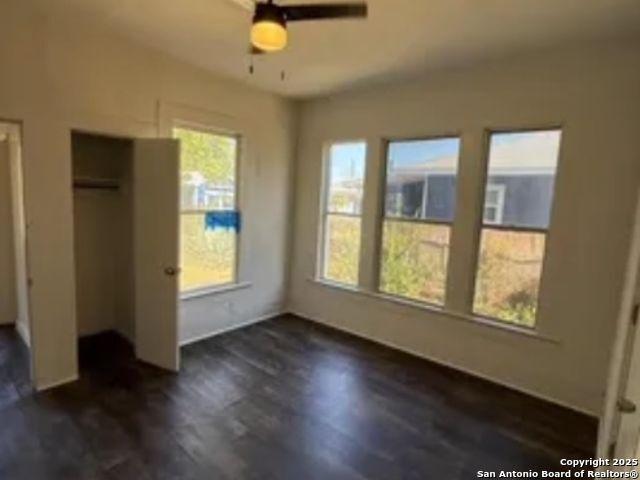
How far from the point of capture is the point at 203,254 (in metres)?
4.29

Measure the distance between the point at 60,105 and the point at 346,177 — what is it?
115 inches

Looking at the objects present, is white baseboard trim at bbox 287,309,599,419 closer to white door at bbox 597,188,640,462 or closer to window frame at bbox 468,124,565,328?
window frame at bbox 468,124,565,328

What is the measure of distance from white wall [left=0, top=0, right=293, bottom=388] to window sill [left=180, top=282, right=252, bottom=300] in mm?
1076

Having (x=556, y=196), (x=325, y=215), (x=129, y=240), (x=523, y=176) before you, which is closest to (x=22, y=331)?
(x=129, y=240)

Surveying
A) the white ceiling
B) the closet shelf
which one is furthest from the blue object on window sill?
the white ceiling

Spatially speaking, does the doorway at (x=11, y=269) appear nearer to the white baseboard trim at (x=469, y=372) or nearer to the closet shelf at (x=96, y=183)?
the closet shelf at (x=96, y=183)

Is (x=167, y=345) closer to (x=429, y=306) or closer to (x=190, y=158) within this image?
(x=190, y=158)

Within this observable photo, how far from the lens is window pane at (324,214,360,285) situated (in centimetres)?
465

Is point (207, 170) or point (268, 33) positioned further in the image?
point (207, 170)

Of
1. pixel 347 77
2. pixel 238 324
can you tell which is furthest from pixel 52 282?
pixel 347 77

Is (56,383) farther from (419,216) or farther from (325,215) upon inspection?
(419,216)

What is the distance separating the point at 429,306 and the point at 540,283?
1.06 m

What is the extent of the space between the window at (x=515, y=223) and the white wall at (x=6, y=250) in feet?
16.3

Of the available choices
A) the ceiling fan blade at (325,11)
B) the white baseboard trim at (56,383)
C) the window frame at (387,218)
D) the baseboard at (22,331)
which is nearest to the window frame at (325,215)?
the window frame at (387,218)
